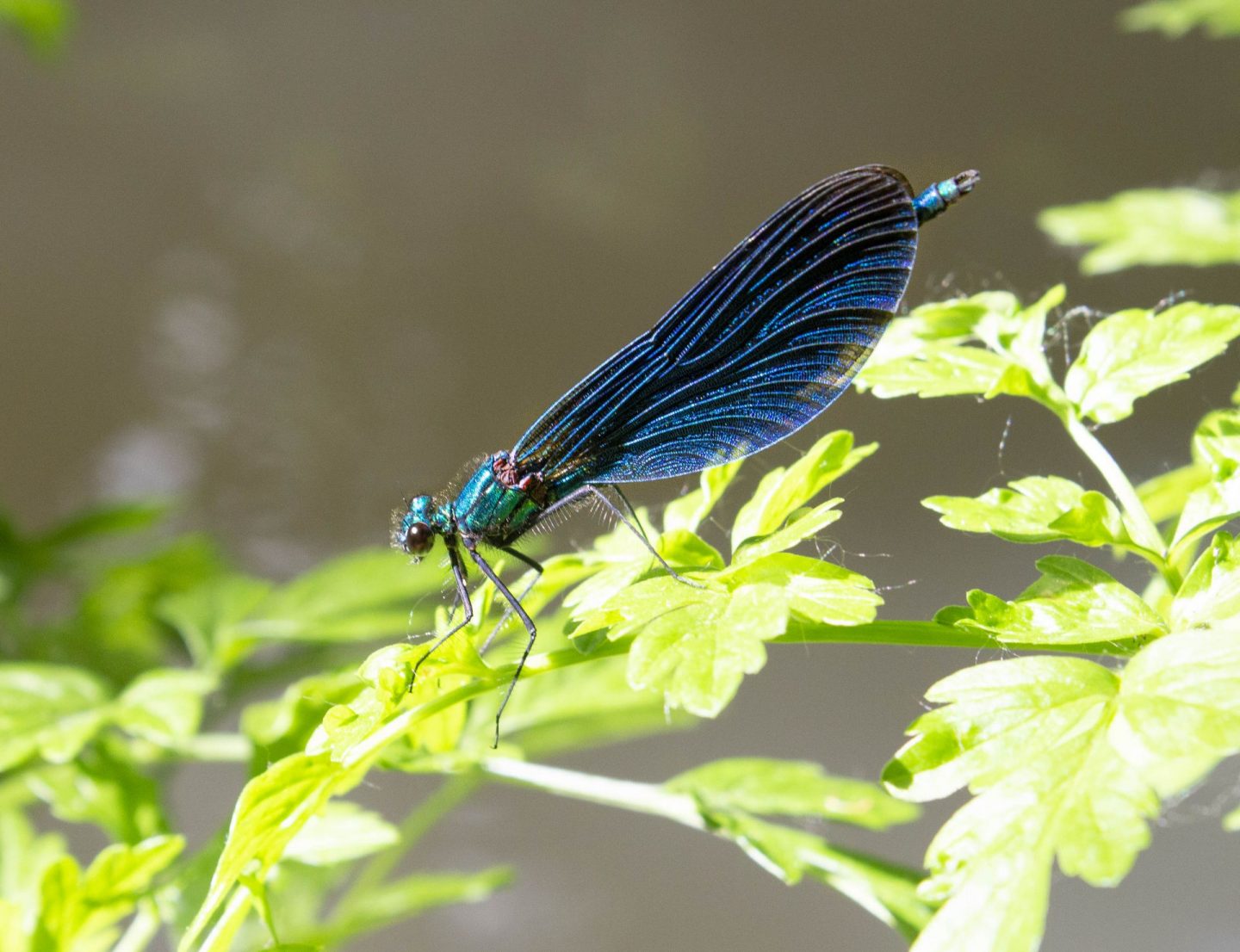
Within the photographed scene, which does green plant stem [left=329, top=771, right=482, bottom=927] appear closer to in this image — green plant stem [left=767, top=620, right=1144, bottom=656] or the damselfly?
the damselfly

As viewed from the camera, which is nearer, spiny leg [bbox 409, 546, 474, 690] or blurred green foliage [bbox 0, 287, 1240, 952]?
blurred green foliage [bbox 0, 287, 1240, 952]

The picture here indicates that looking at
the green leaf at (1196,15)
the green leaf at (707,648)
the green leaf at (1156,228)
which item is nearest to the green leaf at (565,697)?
the green leaf at (707,648)

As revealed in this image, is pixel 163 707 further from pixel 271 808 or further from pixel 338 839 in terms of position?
pixel 271 808

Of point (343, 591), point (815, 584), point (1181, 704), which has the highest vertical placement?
point (343, 591)

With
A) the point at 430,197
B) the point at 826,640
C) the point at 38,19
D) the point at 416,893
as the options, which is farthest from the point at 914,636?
the point at 430,197

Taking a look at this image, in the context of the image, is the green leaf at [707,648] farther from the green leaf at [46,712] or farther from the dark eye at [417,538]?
the green leaf at [46,712]

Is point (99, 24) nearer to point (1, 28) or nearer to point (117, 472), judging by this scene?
point (1, 28)

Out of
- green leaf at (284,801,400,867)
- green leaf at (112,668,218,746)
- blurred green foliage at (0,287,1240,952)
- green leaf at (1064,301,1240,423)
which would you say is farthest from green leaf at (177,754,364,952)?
green leaf at (1064,301,1240,423)
